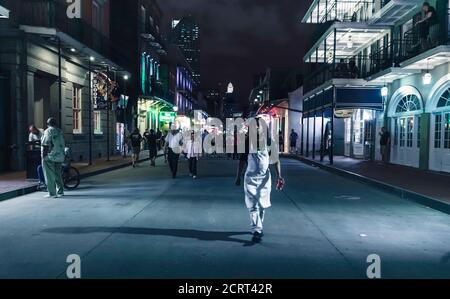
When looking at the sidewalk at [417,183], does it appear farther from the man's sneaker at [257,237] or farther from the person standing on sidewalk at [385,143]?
the man's sneaker at [257,237]

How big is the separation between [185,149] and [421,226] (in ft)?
31.9

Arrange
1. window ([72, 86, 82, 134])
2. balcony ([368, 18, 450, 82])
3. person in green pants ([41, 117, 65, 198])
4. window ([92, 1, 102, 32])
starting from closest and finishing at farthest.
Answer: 1. person in green pants ([41, 117, 65, 198])
2. balcony ([368, 18, 450, 82])
3. window ([72, 86, 82, 134])
4. window ([92, 1, 102, 32])

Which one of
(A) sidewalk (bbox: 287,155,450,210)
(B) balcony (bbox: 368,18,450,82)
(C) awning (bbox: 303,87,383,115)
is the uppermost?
(B) balcony (bbox: 368,18,450,82)

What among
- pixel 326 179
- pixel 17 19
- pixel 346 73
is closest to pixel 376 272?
pixel 326 179

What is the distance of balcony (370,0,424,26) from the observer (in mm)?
18531

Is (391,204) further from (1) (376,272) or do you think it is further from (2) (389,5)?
(2) (389,5)

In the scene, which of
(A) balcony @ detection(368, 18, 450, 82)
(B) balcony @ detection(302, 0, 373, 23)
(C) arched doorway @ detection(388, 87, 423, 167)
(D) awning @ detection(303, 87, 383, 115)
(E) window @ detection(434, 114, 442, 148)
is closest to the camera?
(A) balcony @ detection(368, 18, 450, 82)

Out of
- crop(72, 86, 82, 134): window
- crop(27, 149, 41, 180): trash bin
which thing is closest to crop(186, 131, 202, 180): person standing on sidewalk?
crop(27, 149, 41, 180): trash bin

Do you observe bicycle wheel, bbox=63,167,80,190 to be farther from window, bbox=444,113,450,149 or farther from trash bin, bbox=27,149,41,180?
window, bbox=444,113,450,149

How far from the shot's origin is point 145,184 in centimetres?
1411

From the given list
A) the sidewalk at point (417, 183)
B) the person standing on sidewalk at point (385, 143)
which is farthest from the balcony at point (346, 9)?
the sidewalk at point (417, 183)

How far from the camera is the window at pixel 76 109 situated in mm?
22672

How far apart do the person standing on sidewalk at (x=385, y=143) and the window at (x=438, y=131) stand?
3421mm

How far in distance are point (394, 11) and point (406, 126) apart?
500 centimetres
